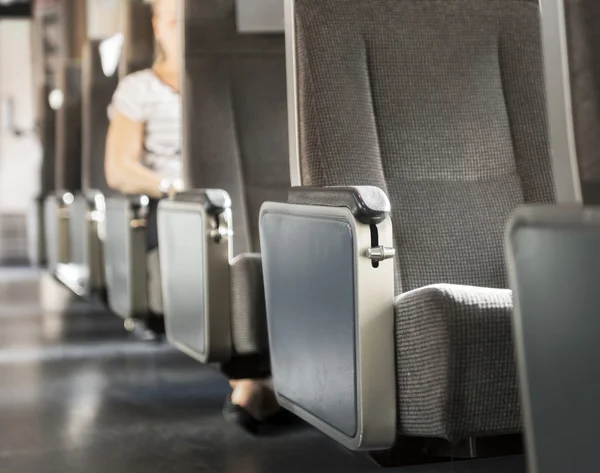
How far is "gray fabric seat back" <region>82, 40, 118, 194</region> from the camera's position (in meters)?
5.30

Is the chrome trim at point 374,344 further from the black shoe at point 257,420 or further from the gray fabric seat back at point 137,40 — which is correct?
the gray fabric seat back at point 137,40

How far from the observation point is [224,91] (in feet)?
9.94

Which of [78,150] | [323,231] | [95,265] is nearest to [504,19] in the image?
[323,231]

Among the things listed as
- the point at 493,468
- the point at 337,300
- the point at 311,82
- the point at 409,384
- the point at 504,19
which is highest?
the point at 504,19

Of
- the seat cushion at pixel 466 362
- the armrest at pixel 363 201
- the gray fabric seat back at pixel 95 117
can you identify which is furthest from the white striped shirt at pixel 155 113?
the seat cushion at pixel 466 362

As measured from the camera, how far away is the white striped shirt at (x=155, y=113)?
12.9 feet

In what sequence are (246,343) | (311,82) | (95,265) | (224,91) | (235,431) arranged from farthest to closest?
(95,265), (224,91), (235,431), (246,343), (311,82)

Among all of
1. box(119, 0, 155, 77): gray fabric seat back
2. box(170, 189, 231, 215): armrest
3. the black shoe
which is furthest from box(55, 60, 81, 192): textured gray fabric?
box(170, 189, 231, 215): armrest

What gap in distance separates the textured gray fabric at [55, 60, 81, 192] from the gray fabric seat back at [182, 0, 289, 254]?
340cm

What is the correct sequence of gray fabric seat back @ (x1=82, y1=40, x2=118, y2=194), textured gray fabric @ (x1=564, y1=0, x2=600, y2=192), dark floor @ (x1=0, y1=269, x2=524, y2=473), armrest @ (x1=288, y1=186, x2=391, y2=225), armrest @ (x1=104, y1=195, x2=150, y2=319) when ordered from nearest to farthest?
textured gray fabric @ (x1=564, y1=0, x2=600, y2=192), armrest @ (x1=288, y1=186, x2=391, y2=225), dark floor @ (x1=0, y1=269, x2=524, y2=473), armrest @ (x1=104, y1=195, x2=150, y2=319), gray fabric seat back @ (x1=82, y1=40, x2=118, y2=194)

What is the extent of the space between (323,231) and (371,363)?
0.27 m

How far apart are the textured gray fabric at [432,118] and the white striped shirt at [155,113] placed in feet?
5.76

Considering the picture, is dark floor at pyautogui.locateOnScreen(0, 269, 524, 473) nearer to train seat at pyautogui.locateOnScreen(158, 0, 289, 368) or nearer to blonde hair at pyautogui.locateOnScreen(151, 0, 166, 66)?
train seat at pyautogui.locateOnScreen(158, 0, 289, 368)

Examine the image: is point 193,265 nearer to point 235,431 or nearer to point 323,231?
point 235,431
